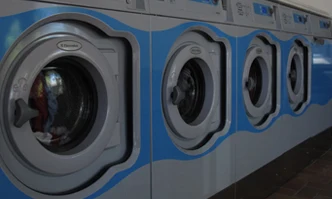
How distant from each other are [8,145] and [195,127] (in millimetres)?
873

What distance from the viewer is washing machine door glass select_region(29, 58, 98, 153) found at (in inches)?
46.4

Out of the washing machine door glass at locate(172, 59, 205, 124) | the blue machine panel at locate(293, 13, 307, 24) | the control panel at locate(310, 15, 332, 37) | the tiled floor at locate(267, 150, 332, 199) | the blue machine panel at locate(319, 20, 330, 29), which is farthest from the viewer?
the blue machine panel at locate(319, 20, 330, 29)

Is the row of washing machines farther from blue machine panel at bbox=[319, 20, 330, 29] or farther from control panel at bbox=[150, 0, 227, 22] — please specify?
blue machine panel at bbox=[319, 20, 330, 29]

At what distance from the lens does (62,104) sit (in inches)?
49.7

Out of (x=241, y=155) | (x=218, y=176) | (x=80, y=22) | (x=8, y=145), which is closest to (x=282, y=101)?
(x=241, y=155)

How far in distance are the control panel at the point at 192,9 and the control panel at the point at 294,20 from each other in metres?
0.83

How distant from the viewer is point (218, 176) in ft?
6.15

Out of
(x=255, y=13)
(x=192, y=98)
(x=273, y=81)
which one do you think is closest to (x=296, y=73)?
(x=273, y=81)

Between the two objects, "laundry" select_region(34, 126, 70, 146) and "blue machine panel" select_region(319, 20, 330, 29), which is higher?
"blue machine panel" select_region(319, 20, 330, 29)

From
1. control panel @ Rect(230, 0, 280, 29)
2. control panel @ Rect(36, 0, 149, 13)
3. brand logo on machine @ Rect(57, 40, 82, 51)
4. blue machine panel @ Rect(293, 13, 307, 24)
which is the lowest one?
brand logo on machine @ Rect(57, 40, 82, 51)

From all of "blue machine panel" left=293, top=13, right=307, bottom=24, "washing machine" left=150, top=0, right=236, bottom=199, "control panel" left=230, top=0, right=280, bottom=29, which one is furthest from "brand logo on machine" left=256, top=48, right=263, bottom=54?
"blue machine panel" left=293, top=13, right=307, bottom=24

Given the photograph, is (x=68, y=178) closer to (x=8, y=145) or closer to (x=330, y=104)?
(x=8, y=145)

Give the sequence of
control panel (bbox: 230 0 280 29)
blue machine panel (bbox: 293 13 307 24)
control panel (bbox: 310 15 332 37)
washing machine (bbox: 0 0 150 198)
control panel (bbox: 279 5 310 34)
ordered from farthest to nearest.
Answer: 1. control panel (bbox: 310 15 332 37)
2. blue machine panel (bbox: 293 13 307 24)
3. control panel (bbox: 279 5 310 34)
4. control panel (bbox: 230 0 280 29)
5. washing machine (bbox: 0 0 150 198)

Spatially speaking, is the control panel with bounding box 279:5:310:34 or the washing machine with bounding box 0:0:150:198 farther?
the control panel with bounding box 279:5:310:34
